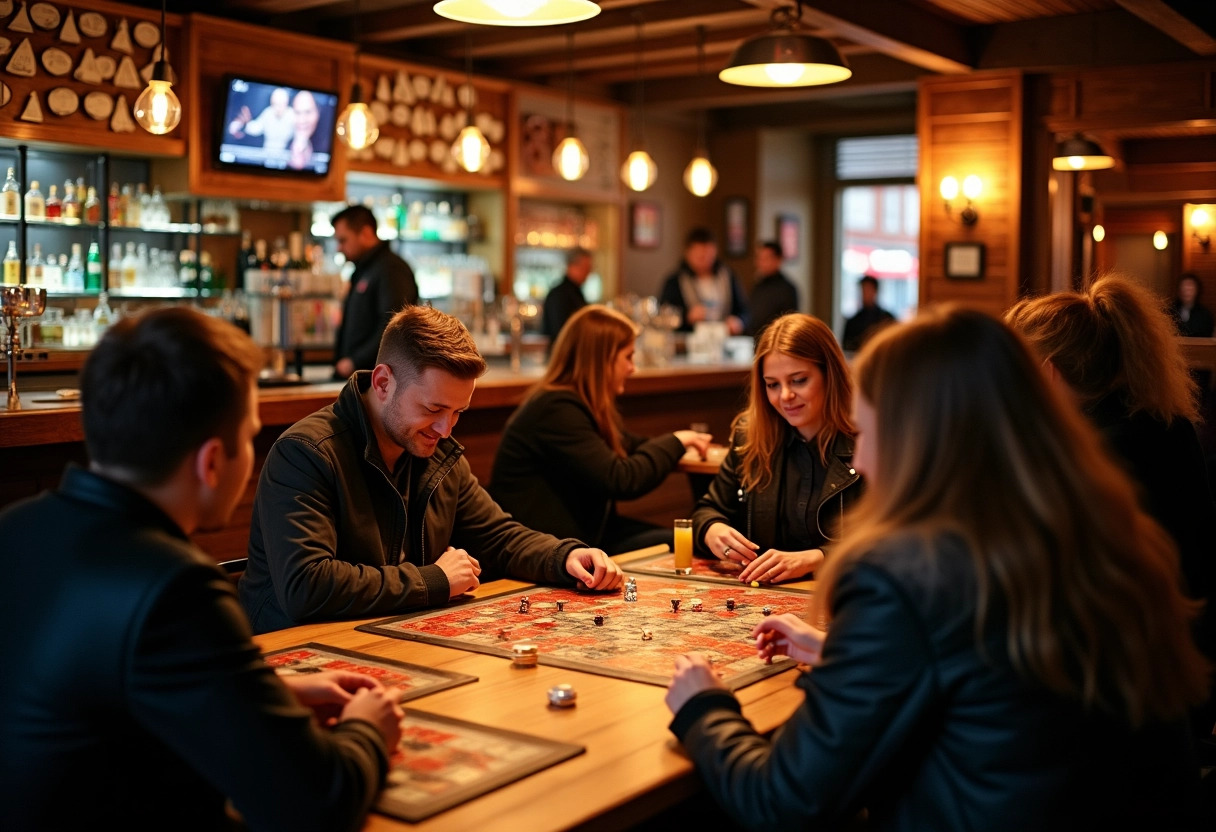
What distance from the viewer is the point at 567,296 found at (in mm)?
9148

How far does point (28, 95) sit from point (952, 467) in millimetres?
6276

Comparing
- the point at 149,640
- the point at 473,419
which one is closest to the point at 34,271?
the point at 473,419

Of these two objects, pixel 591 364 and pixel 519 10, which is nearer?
pixel 519 10

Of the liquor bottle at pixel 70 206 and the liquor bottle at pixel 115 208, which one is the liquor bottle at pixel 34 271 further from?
the liquor bottle at pixel 115 208

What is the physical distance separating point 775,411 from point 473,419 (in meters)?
2.99

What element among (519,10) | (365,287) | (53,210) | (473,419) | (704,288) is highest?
(519,10)

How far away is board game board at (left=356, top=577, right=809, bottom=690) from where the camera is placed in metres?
2.20

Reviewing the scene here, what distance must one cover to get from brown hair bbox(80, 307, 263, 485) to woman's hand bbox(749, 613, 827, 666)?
3.37 feet

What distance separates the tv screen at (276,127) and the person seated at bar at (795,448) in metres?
4.74

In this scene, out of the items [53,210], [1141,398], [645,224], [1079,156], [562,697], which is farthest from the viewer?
[645,224]

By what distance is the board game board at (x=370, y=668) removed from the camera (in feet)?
6.69

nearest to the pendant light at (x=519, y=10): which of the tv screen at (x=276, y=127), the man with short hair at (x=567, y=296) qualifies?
the tv screen at (x=276, y=127)

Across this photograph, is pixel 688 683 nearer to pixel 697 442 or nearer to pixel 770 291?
pixel 697 442

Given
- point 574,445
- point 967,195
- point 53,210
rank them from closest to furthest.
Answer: point 574,445 → point 53,210 → point 967,195
